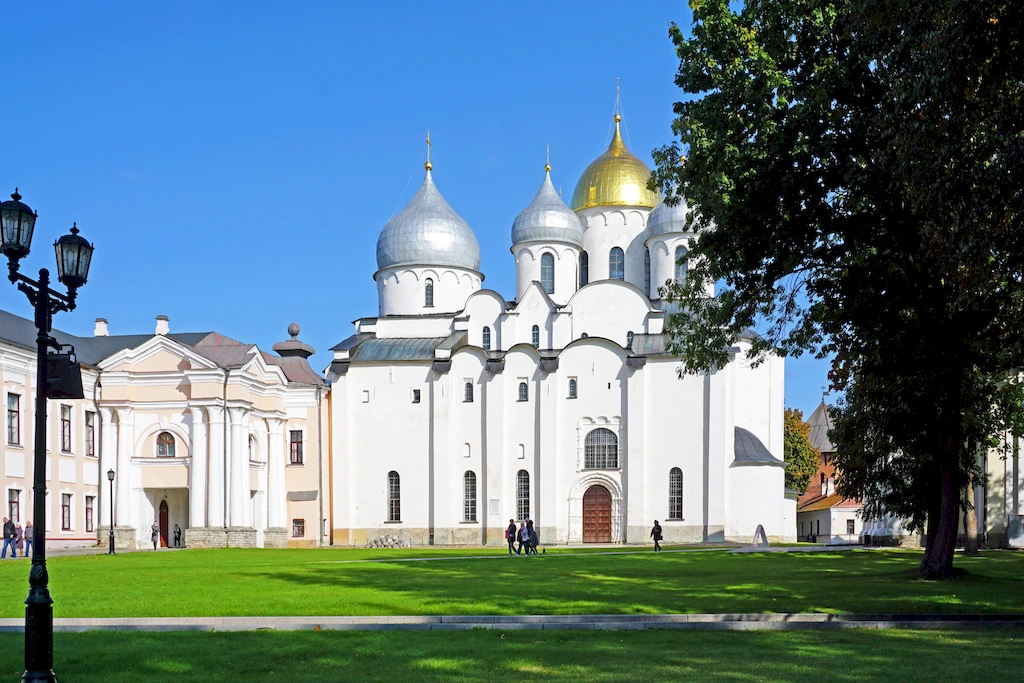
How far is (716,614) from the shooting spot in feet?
56.6

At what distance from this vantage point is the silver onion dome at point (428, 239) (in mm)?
66812

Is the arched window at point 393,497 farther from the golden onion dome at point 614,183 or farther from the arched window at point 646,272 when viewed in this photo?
the golden onion dome at point 614,183

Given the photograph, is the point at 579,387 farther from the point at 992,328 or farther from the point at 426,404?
the point at 992,328

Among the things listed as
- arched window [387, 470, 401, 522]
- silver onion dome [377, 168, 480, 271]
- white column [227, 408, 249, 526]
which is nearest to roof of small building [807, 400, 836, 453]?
silver onion dome [377, 168, 480, 271]

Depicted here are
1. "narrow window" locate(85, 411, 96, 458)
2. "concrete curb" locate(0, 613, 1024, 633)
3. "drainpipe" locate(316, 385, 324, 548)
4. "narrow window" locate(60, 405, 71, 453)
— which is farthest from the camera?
"drainpipe" locate(316, 385, 324, 548)

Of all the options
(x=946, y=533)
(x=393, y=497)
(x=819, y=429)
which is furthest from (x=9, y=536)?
(x=819, y=429)

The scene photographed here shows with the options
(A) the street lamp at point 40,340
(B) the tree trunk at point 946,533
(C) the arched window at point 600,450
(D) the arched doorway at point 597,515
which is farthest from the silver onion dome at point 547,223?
(A) the street lamp at point 40,340

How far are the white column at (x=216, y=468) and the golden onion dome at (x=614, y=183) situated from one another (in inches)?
1011

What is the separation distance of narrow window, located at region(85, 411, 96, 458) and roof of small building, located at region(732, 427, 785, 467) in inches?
1212

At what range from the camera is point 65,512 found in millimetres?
50938

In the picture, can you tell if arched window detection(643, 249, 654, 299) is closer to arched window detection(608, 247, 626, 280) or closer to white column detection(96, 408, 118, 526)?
arched window detection(608, 247, 626, 280)

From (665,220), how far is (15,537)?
36.6 metres

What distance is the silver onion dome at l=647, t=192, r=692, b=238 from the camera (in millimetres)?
63594

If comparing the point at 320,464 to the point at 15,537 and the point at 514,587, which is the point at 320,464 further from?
the point at 514,587
